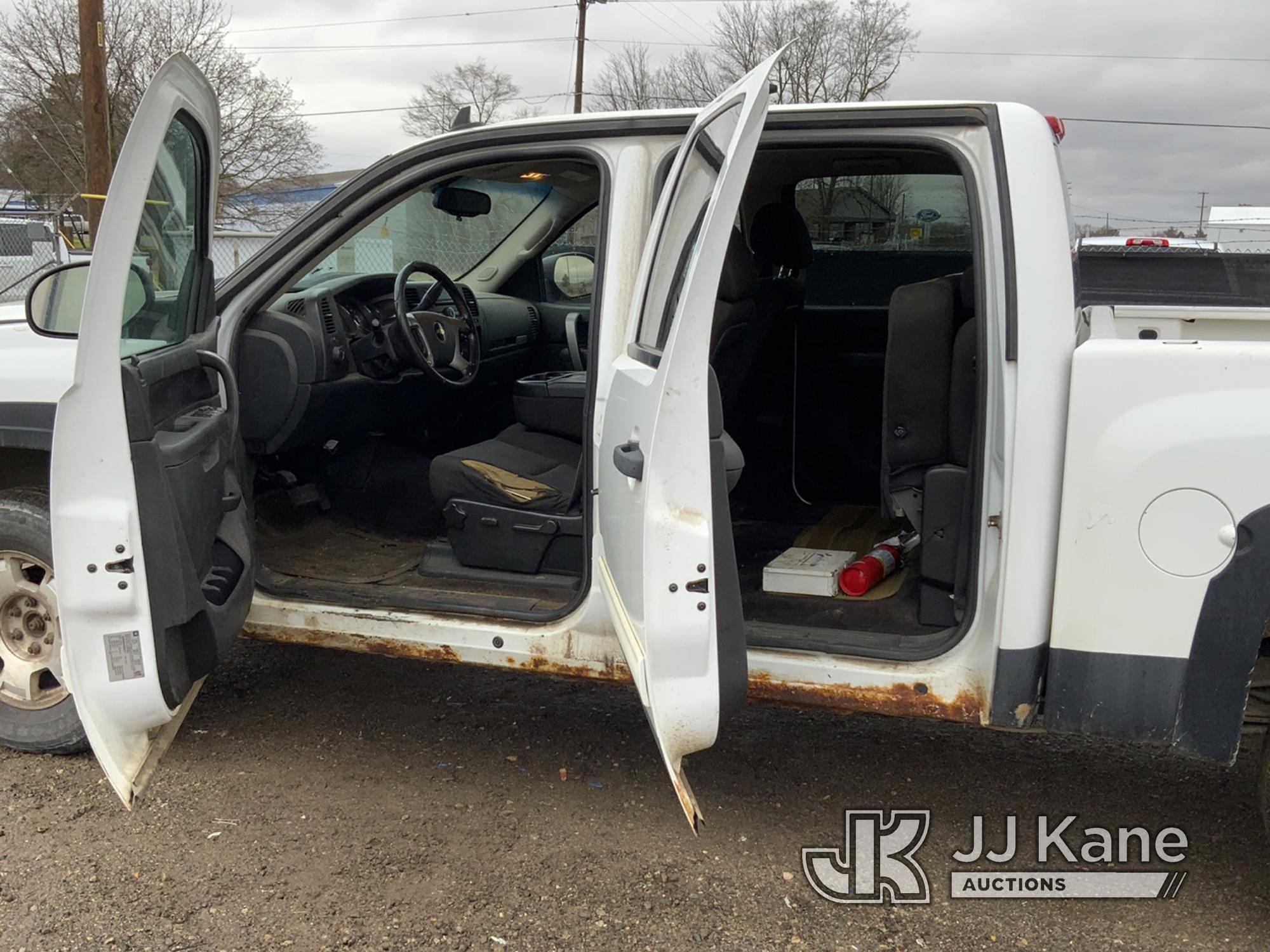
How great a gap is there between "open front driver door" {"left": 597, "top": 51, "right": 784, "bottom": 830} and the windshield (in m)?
1.09

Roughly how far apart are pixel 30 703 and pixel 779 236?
9.04 feet

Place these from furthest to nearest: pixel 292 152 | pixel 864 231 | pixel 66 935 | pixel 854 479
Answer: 1. pixel 292 152
2. pixel 854 479
3. pixel 864 231
4. pixel 66 935

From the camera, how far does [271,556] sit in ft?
11.4

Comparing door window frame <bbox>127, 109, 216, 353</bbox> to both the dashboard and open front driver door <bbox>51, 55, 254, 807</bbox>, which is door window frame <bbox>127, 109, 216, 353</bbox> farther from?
the dashboard

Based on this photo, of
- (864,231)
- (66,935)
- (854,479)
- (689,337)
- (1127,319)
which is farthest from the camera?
(854,479)

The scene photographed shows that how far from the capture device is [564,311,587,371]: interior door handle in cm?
437

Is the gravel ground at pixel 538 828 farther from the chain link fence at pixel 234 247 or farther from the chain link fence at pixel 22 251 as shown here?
the chain link fence at pixel 234 247

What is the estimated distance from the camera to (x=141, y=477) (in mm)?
2432

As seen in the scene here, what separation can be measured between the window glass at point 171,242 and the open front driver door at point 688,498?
1.14 metres

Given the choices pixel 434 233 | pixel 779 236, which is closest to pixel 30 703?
pixel 434 233

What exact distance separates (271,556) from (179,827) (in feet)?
3.01

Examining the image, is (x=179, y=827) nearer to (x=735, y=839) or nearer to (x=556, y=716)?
(x=556, y=716)

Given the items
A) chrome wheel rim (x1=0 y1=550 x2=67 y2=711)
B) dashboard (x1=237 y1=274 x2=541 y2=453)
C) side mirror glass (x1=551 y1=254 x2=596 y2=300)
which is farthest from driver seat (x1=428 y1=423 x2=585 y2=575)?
side mirror glass (x1=551 y1=254 x2=596 y2=300)

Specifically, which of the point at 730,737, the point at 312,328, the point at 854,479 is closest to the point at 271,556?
the point at 312,328
